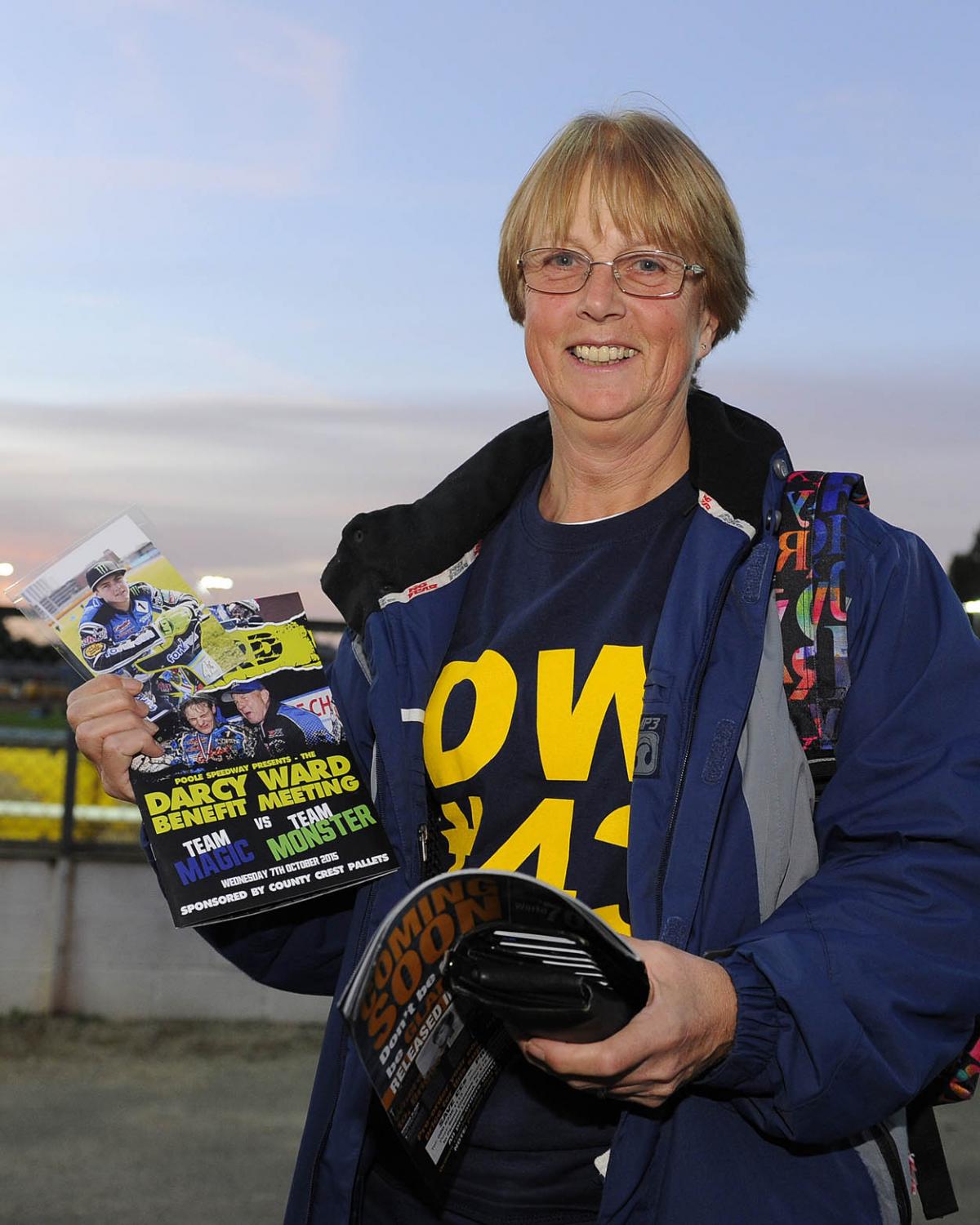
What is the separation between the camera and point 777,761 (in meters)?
1.78

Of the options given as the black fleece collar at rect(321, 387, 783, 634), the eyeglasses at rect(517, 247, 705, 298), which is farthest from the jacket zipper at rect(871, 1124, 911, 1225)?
the eyeglasses at rect(517, 247, 705, 298)

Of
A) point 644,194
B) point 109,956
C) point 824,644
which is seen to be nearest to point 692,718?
point 824,644

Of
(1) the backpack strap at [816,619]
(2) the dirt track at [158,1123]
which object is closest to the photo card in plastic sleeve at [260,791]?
(1) the backpack strap at [816,619]

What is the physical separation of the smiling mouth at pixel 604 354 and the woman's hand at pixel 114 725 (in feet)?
2.89

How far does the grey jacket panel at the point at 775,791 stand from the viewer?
1777mm

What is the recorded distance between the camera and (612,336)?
Answer: 7.00ft

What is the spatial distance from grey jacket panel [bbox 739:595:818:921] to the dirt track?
3.15 metres

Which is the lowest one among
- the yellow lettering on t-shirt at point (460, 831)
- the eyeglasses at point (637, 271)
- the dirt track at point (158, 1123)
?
the dirt track at point (158, 1123)

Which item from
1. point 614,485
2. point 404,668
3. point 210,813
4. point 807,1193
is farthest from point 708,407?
point 807,1193

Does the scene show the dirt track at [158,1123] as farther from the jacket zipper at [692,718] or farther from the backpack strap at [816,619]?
the backpack strap at [816,619]

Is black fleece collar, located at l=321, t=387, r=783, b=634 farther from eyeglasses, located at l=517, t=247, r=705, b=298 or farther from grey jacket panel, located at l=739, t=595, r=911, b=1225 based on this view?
grey jacket panel, located at l=739, t=595, r=911, b=1225

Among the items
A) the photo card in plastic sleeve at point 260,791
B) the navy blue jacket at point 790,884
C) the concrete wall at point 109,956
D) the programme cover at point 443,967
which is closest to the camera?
the programme cover at point 443,967

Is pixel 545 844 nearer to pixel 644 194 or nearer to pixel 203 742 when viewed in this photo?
pixel 203 742

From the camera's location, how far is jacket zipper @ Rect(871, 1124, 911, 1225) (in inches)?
72.1
